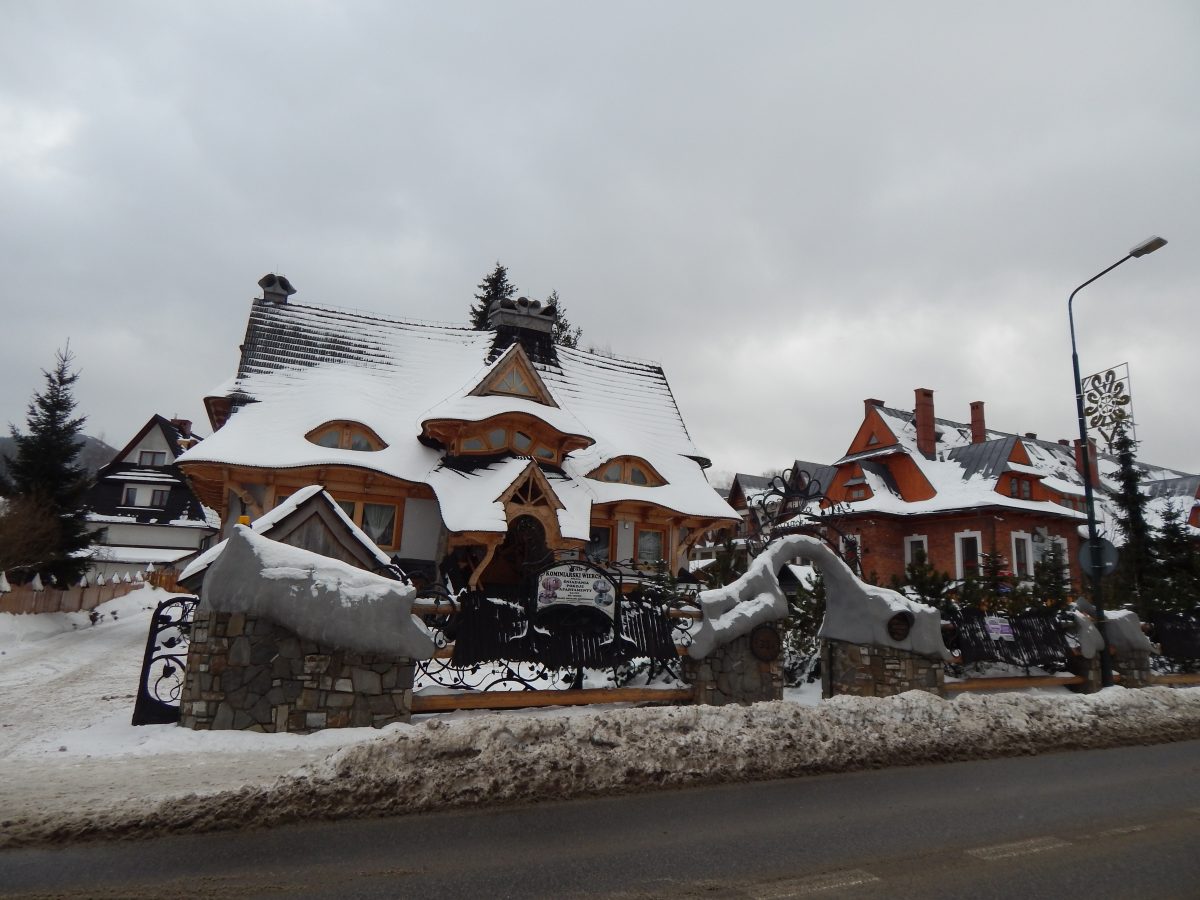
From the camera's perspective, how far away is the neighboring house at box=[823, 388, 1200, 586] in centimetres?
3072

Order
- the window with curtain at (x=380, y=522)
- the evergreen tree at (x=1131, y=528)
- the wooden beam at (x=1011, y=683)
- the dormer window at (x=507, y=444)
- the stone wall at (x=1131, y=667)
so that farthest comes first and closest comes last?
the evergreen tree at (x=1131, y=528) → the dormer window at (x=507, y=444) → the window with curtain at (x=380, y=522) → the stone wall at (x=1131, y=667) → the wooden beam at (x=1011, y=683)

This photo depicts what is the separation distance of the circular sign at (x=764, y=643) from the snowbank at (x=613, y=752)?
136 cm

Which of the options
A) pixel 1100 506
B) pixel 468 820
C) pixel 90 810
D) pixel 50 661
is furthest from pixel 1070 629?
pixel 1100 506

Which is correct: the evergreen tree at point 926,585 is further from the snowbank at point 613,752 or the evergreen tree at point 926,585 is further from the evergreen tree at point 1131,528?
the evergreen tree at point 1131,528

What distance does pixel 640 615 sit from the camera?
10.5 metres

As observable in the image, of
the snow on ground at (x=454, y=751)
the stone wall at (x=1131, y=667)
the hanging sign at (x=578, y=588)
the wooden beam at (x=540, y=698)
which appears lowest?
the snow on ground at (x=454, y=751)

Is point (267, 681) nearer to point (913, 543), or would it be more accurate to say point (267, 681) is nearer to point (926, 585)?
point (926, 585)

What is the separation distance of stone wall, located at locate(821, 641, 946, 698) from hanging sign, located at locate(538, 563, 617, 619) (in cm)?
382

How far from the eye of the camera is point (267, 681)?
25.8 feet

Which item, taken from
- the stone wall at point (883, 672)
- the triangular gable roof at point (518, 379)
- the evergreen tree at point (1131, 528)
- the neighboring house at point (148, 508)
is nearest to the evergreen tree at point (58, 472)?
the triangular gable roof at point (518, 379)

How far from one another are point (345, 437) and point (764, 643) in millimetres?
14136

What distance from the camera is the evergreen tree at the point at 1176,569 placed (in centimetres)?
1702

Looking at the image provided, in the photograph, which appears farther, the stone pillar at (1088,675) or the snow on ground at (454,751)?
the stone pillar at (1088,675)

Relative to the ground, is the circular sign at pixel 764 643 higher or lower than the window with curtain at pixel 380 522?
lower
